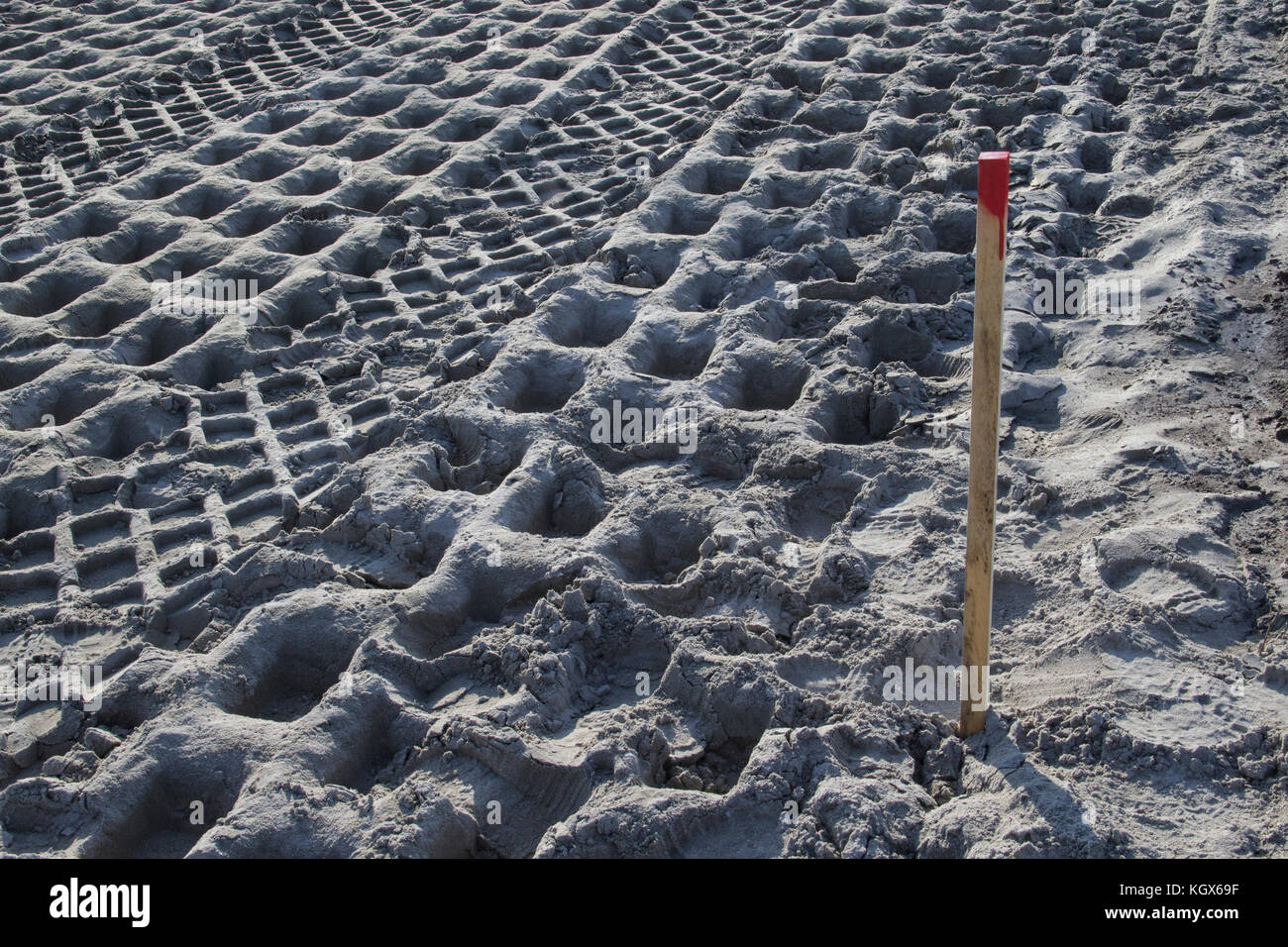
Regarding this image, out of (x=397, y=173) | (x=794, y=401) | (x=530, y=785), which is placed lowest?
(x=530, y=785)

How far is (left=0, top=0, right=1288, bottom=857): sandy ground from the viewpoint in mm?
2369

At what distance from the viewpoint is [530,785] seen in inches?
96.0

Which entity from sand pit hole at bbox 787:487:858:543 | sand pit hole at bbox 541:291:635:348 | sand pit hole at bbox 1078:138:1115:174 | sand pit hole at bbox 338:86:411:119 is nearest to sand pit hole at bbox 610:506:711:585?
sand pit hole at bbox 787:487:858:543

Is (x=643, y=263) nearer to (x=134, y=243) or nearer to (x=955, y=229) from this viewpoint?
(x=955, y=229)

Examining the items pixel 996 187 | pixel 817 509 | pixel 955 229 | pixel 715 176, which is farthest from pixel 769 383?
pixel 996 187

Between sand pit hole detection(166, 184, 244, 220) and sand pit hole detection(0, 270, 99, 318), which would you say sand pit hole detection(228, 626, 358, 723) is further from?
sand pit hole detection(166, 184, 244, 220)

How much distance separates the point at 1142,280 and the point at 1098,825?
234 cm

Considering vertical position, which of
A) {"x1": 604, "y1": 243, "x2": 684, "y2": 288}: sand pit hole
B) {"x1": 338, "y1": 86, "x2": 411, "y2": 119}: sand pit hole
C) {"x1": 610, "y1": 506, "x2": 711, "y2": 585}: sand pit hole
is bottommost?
{"x1": 610, "y1": 506, "x2": 711, "y2": 585}: sand pit hole

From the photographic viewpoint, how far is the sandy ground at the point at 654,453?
2369 mm

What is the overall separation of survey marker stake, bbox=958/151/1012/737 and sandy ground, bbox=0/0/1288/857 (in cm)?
30

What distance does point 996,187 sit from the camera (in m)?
1.97

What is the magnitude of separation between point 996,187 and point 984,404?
0.40 meters
